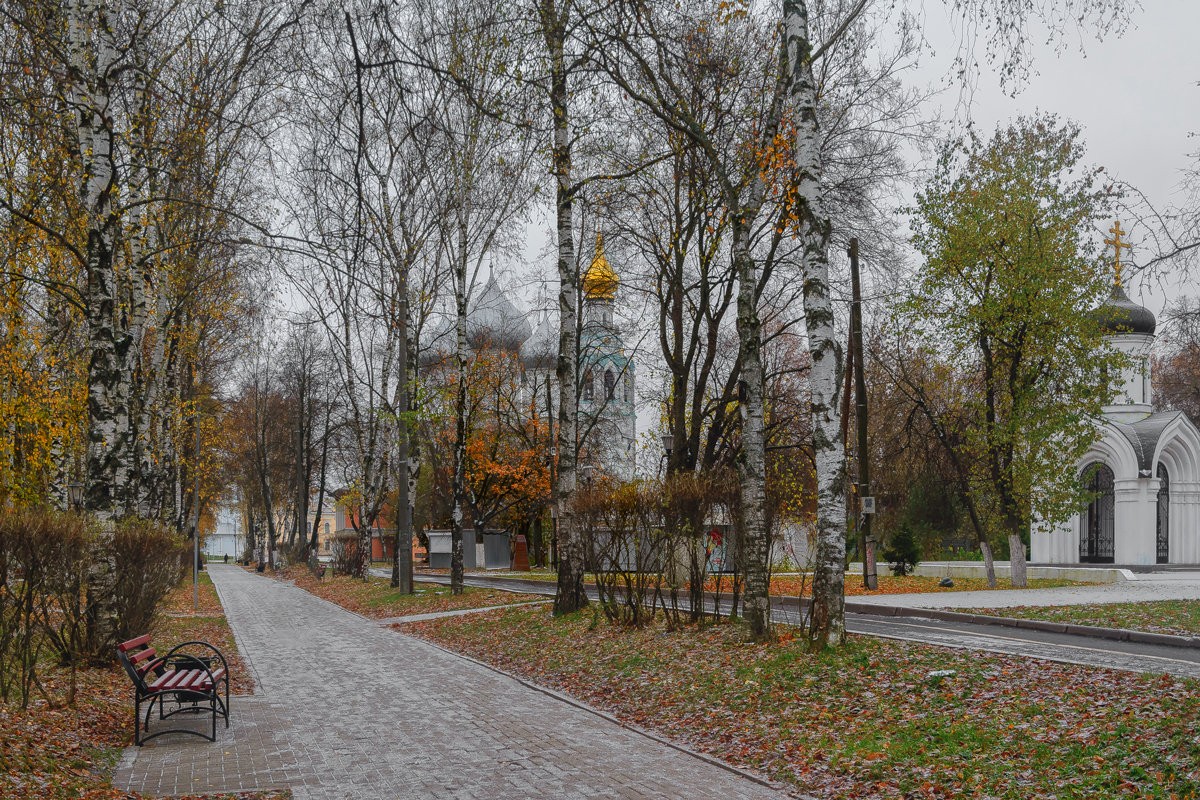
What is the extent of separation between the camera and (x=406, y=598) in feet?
85.3

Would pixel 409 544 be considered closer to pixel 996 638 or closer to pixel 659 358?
pixel 659 358

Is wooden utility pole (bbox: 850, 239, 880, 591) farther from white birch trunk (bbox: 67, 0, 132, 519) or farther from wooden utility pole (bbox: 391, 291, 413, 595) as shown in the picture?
white birch trunk (bbox: 67, 0, 132, 519)

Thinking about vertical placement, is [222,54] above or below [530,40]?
above

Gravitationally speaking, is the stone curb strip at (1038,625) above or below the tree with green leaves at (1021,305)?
below

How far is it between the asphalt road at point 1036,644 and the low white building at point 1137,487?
21.8 meters

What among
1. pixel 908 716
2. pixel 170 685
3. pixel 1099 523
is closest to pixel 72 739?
pixel 170 685

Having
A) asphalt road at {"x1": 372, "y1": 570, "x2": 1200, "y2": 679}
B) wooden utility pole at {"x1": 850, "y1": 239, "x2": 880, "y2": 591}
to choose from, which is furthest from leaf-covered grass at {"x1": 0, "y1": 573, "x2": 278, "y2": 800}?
wooden utility pole at {"x1": 850, "y1": 239, "x2": 880, "y2": 591}

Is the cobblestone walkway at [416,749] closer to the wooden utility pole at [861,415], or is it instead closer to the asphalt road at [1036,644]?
the asphalt road at [1036,644]

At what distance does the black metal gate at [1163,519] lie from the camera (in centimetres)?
3847

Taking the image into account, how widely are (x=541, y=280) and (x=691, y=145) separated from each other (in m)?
13.2

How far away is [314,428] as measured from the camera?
5706 centimetres

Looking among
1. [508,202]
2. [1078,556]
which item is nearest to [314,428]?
[508,202]

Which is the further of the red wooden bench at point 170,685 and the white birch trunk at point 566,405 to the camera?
the white birch trunk at point 566,405

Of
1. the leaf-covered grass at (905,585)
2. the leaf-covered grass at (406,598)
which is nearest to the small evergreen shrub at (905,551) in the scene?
the leaf-covered grass at (905,585)
